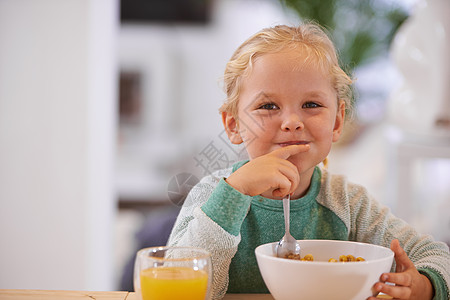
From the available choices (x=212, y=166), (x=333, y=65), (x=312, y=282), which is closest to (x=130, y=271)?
(x=212, y=166)

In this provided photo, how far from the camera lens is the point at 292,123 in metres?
0.80

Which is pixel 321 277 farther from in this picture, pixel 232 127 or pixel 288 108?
pixel 232 127

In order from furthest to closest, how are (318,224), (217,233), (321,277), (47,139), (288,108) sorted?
(47,139) → (318,224) → (288,108) → (217,233) → (321,277)

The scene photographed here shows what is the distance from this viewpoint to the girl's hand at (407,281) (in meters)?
0.66

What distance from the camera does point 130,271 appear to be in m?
2.02

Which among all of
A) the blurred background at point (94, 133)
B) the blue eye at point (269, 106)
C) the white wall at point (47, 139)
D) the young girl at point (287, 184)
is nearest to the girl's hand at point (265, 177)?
the young girl at point (287, 184)

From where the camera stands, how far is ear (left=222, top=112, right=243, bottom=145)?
93 cm

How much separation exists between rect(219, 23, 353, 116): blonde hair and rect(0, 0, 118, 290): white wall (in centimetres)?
129

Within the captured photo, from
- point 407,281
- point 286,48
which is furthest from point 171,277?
point 286,48

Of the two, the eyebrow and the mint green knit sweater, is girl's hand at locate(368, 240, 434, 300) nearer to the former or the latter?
the mint green knit sweater

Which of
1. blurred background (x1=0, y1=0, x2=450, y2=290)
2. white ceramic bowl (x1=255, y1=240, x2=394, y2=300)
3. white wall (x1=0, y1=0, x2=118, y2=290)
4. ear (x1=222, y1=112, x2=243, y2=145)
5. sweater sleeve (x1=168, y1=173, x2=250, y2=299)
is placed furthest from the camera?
white wall (x1=0, y1=0, x2=118, y2=290)

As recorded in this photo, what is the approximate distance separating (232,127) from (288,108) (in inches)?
6.1

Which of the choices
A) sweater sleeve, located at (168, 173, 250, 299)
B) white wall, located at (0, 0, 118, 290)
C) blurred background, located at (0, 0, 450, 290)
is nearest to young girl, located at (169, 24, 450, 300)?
sweater sleeve, located at (168, 173, 250, 299)

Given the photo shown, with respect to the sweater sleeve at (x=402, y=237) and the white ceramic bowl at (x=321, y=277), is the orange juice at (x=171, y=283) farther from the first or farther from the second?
the sweater sleeve at (x=402, y=237)
